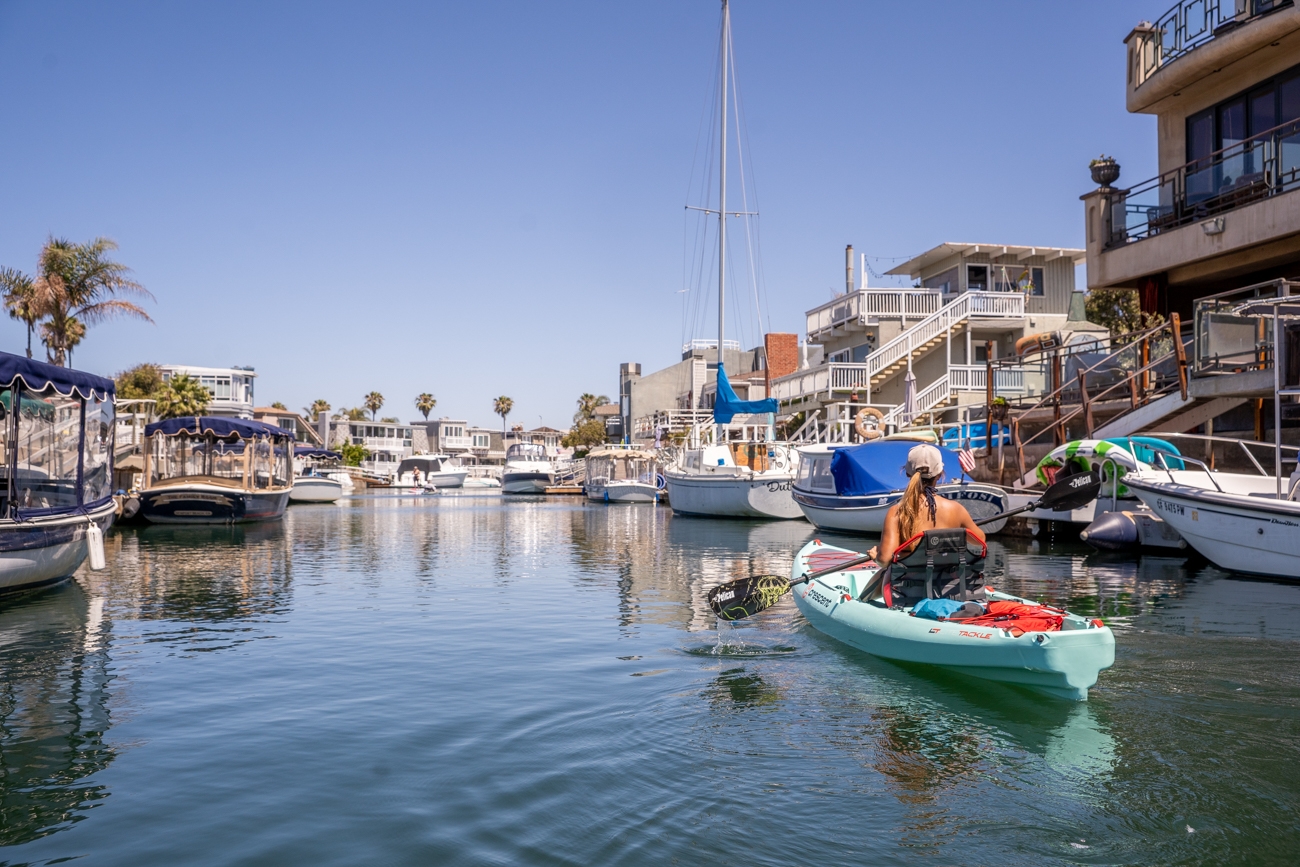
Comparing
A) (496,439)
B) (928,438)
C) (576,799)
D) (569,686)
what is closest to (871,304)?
(928,438)

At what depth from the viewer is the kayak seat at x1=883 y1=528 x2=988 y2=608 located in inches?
373

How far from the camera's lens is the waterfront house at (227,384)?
3241 inches

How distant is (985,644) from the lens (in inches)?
333

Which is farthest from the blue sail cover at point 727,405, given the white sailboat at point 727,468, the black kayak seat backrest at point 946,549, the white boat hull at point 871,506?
the black kayak seat backrest at point 946,549

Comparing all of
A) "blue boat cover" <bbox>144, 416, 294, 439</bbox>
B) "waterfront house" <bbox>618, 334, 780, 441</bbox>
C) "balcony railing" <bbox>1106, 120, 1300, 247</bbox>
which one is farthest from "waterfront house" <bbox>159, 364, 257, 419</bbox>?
"balcony railing" <bbox>1106, 120, 1300, 247</bbox>

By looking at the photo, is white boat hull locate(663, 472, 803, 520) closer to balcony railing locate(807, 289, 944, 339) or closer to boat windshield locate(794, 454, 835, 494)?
boat windshield locate(794, 454, 835, 494)

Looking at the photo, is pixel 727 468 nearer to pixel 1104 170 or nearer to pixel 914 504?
pixel 1104 170

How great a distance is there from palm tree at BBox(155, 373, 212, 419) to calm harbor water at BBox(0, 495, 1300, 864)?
142ft

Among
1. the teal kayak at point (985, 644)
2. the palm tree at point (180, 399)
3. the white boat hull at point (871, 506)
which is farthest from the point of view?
the palm tree at point (180, 399)

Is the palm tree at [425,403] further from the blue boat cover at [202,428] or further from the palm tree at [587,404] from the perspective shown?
the blue boat cover at [202,428]

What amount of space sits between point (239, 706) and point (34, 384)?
30.0 ft

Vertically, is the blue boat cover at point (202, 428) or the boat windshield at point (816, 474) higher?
the blue boat cover at point (202, 428)

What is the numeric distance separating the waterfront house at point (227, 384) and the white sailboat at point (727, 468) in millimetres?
53494

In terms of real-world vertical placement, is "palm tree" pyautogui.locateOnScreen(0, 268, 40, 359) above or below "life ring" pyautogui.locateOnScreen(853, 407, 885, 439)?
above
